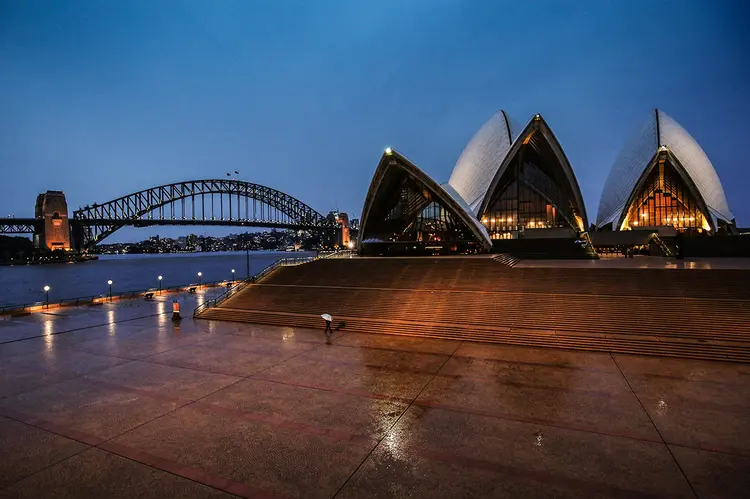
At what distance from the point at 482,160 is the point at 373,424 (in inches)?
1502

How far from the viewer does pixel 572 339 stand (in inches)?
454

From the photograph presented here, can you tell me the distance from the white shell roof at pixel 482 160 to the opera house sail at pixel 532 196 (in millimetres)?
1461

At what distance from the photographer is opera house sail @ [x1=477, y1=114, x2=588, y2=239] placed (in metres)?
35.2

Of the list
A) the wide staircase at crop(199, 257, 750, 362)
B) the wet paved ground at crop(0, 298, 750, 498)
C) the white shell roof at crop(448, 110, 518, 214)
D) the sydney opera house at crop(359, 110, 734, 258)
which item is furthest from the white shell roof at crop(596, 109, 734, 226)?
the wet paved ground at crop(0, 298, 750, 498)

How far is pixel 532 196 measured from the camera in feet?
124

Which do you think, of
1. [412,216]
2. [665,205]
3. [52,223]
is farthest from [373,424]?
[52,223]

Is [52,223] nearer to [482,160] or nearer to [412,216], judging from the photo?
[412,216]

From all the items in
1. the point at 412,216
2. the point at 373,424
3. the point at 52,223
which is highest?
the point at 52,223

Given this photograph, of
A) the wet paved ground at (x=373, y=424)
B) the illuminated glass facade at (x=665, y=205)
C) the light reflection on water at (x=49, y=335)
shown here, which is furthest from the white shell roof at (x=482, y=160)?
the light reflection on water at (x=49, y=335)

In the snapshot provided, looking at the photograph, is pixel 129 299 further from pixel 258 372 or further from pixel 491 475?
pixel 491 475

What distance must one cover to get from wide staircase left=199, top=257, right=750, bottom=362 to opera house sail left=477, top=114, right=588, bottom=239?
64.0ft

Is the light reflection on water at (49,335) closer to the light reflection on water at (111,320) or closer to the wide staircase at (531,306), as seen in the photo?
the light reflection on water at (111,320)

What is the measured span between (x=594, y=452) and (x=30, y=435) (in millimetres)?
8877

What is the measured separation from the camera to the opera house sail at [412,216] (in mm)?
30516
